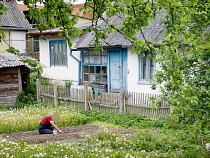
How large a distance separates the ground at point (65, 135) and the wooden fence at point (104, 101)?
1889 mm

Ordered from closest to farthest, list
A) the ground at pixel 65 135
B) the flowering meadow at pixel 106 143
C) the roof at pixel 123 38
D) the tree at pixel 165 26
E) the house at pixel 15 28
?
the tree at pixel 165 26, the flowering meadow at pixel 106 143, the ground at pixel 65 135, the roof at pixel 123 38, the house at pixel 15 28

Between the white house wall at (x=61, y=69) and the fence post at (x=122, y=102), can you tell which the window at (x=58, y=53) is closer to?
the white house wall at (x=61, y=69)

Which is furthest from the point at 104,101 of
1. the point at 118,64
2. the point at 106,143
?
the point at 106,143

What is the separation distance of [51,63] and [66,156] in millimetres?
17993

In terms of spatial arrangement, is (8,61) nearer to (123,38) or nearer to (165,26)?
(123,38)

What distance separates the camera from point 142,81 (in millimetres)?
17906

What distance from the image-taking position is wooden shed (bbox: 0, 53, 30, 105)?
1972 cm

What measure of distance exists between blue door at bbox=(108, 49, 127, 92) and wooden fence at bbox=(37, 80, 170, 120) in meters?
2.76

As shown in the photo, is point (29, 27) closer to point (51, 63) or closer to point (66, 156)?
point (51, 63)

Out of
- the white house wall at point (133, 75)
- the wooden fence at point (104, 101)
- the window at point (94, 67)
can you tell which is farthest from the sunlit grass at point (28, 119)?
the window at point (94, 67)

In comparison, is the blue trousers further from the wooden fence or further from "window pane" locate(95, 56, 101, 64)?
"window pane" locate(95, 56, 101, 64)

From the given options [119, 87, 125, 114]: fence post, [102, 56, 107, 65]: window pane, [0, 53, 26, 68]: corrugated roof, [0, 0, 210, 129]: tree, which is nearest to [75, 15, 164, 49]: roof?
[102, 56, 107, 65]: window pane

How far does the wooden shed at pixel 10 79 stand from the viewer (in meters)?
19.7

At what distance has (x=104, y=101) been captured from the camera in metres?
16.1
